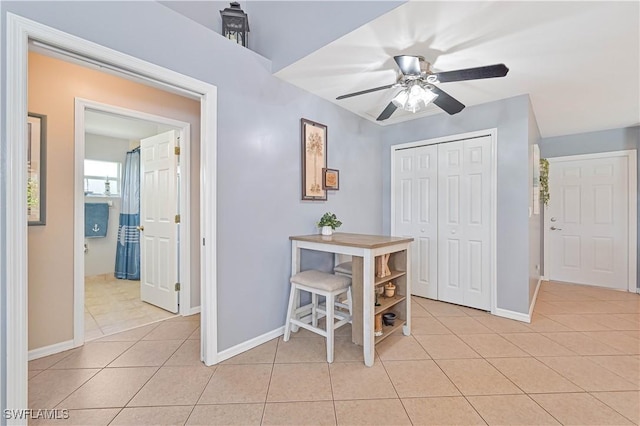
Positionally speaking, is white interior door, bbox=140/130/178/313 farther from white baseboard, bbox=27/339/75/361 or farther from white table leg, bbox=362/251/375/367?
white table leg, bbox=362/251/375/367

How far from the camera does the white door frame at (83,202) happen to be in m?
2.27

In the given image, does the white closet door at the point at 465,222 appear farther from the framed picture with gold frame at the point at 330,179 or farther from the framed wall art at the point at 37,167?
the framed wall art at the point at 37,167

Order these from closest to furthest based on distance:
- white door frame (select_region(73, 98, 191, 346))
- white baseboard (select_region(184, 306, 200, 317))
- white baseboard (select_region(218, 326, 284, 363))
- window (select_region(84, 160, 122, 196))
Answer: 1. white baseboard (select_region(218, 326, 284, 363))
2. white door frame (select_region(73, 98, 191, 346))
3. white baseboard (select_region(184, 306, 200, 317))
4. window (select_region(84, 160, 122, 196))

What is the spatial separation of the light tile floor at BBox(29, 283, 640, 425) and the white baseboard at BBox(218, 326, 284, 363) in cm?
6

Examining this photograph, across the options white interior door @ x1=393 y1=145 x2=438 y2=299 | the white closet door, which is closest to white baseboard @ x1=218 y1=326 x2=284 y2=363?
white interior door @ x1=393 y1=145 x2=438 y2=299

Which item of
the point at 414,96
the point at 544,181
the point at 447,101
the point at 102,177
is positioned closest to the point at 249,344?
the point at 414,96

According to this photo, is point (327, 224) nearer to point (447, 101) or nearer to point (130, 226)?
point (447, 101)

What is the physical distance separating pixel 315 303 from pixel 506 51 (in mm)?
2554

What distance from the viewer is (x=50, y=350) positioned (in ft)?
7.05

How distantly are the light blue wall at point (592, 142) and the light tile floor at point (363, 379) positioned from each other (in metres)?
2.65

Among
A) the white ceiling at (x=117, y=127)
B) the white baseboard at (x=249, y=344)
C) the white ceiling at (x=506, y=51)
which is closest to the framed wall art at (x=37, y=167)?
the white ceiling at (x=117, y=127)

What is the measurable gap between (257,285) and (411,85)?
1986 millimetres

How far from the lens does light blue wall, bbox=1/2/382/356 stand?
162 centimetres

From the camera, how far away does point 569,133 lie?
420 centimetres
